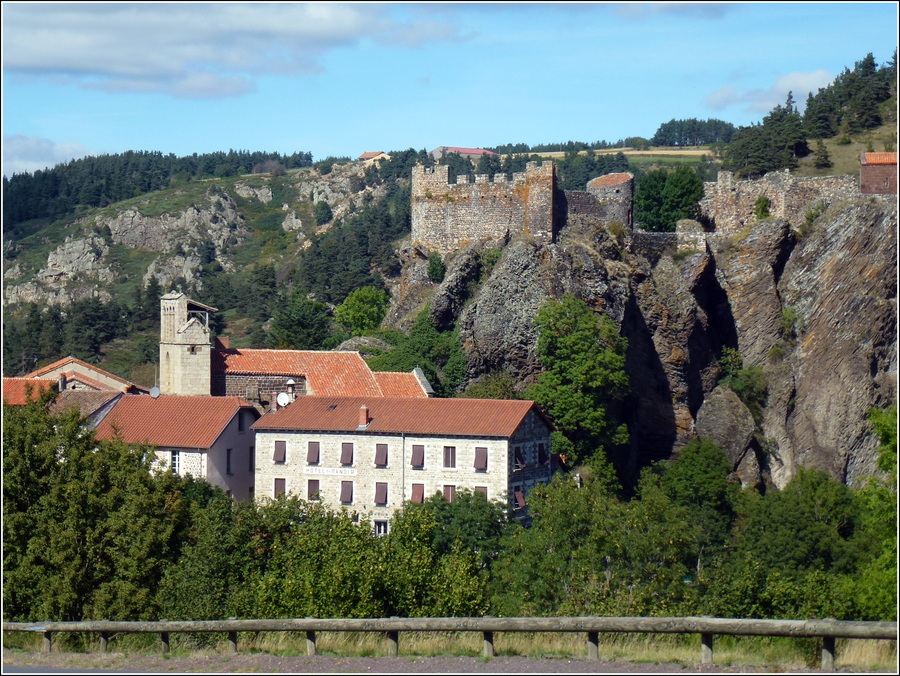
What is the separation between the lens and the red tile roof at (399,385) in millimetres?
49781

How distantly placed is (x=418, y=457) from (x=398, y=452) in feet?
2.45

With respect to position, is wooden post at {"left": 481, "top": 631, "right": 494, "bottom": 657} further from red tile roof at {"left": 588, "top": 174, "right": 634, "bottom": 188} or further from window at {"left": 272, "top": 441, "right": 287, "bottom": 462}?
red tile roof at {"left": 588, "top": 174, "right": 634, "bottom": 188}

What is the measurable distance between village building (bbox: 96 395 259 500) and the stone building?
99.4 ft

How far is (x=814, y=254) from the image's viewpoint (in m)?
59.4

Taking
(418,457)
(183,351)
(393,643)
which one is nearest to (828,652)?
(393,643)

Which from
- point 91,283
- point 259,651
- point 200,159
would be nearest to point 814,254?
point 259,651

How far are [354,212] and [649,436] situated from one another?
92.7m

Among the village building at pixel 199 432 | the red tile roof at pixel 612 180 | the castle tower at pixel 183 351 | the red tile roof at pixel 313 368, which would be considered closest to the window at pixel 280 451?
the village building at pixel 199 432

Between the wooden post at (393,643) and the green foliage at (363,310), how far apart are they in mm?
53714

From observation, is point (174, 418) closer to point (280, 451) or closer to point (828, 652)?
point (280, 451)

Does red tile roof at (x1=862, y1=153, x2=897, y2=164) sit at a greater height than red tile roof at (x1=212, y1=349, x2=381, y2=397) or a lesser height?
greater

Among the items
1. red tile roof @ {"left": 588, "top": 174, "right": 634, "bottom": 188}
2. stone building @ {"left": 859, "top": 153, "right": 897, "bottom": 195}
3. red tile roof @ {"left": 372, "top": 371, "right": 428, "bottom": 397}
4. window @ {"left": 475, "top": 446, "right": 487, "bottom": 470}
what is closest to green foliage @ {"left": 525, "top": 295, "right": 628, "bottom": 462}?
red tile roof @ {"left": 372, "top": 371, "right": 428, "bottom": 397}

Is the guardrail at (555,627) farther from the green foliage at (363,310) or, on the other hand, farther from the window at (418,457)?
the green foliage at (363,310)

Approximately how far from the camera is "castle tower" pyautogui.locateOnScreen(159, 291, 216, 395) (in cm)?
4891
